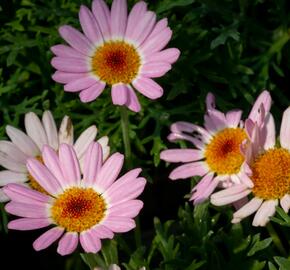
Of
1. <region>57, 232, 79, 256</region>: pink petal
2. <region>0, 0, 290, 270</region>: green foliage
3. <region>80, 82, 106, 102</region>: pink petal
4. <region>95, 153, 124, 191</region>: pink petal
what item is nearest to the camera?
<region>57, 232, 79, 256</region>: pink petal

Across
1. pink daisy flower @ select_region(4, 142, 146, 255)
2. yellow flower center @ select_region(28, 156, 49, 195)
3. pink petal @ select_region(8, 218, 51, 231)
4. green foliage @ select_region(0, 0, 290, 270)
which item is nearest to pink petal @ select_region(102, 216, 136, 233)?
pink daisy flower @ select_region(4, 142, 146, 255)

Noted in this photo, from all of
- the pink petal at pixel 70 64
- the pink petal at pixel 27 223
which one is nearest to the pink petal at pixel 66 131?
the pink petal at pixel 70 64

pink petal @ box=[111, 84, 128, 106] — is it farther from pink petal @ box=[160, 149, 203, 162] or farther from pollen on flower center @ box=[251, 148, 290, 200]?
pollen on flower center @ box=[251, 148, 290, 200]

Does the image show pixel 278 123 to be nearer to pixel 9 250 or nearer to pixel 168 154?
pixel 168 154

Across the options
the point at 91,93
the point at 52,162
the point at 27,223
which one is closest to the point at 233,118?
the point at 91,93

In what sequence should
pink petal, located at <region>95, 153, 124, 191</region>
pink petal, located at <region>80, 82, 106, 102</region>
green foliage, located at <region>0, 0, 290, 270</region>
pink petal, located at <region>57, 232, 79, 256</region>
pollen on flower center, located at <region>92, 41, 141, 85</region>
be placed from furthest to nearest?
green foliage, located at <region>0, 0, 290, 270</region>
pollen on flower center, located at <region>92, 41, 141, 85</region>
pink petal, located at <region>80, 82, 106, 102</region>
pink petal, located at <region>95, 153, 124, 191</region>
pink petal, located at <region>57, 232, 79, 256</region>
